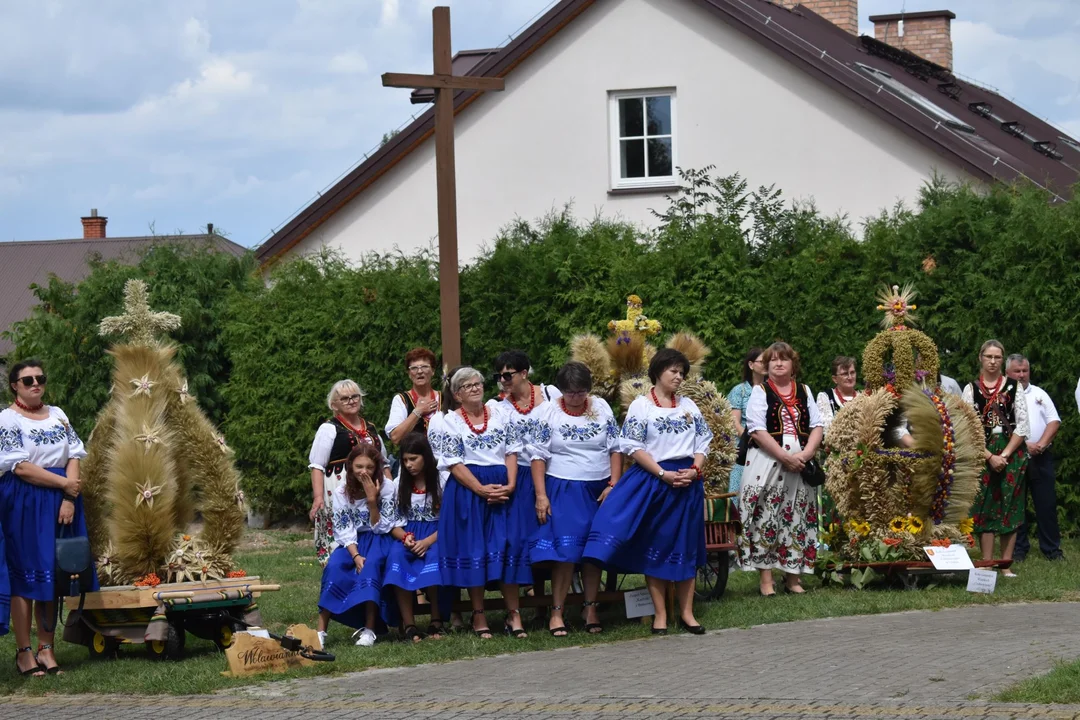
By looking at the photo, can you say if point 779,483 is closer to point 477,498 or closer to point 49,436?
point 477,498

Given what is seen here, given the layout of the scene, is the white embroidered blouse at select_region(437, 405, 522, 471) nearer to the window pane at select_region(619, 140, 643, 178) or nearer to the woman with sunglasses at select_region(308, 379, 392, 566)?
the woman with sunglasses at select_region(308, 379, 392, 566)

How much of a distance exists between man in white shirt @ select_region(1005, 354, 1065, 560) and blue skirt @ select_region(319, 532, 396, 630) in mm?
5791

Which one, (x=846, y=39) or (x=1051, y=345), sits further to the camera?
(x=846, y=39)

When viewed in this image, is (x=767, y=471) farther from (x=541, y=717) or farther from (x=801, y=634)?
(x=541, y=717)

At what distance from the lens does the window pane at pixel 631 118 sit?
2248 centimetres

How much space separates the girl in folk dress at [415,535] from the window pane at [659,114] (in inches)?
508

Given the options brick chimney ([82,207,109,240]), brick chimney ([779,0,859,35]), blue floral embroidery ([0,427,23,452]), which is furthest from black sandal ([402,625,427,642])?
brick chimney ([82,207,109,240])

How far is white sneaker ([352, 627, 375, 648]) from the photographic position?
9.96 m

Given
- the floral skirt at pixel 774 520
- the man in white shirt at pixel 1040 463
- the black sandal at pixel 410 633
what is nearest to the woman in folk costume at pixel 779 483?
the floral skirt at pixel 774 520

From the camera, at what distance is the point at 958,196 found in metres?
14.3

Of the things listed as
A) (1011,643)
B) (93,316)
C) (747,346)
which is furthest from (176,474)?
(93,316)

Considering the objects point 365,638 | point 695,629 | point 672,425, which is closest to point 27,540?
point 365,638

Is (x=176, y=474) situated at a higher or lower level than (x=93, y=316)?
lower

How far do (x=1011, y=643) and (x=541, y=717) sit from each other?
3204 mm
